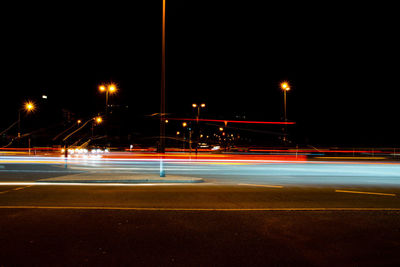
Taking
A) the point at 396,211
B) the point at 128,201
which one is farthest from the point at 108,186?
the point at 396,211

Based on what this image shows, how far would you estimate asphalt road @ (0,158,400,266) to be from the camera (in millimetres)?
5406

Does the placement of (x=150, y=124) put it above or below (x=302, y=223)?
above

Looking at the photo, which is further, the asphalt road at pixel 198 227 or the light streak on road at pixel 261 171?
the light streak on road at pixel 261 171

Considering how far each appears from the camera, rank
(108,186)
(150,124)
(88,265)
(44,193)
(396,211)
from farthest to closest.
→ 1. (150,124)
2. (108,186)
3. (44,193)
4. (396,211)
5. (88,265)

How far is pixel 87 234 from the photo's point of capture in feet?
21.7

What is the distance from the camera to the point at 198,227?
283 inches

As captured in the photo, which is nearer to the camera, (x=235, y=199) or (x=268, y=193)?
(x=235, y=199)

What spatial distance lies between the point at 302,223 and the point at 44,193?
28.4ft

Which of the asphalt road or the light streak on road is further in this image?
the light streak on road

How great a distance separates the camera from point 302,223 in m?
7.57

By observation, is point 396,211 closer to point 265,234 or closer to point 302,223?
point 302,223

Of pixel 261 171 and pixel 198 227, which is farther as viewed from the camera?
pixel 261 171

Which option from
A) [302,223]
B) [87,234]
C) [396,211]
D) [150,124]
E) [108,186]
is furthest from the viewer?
[150,124]

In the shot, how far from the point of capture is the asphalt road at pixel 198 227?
213 inches
